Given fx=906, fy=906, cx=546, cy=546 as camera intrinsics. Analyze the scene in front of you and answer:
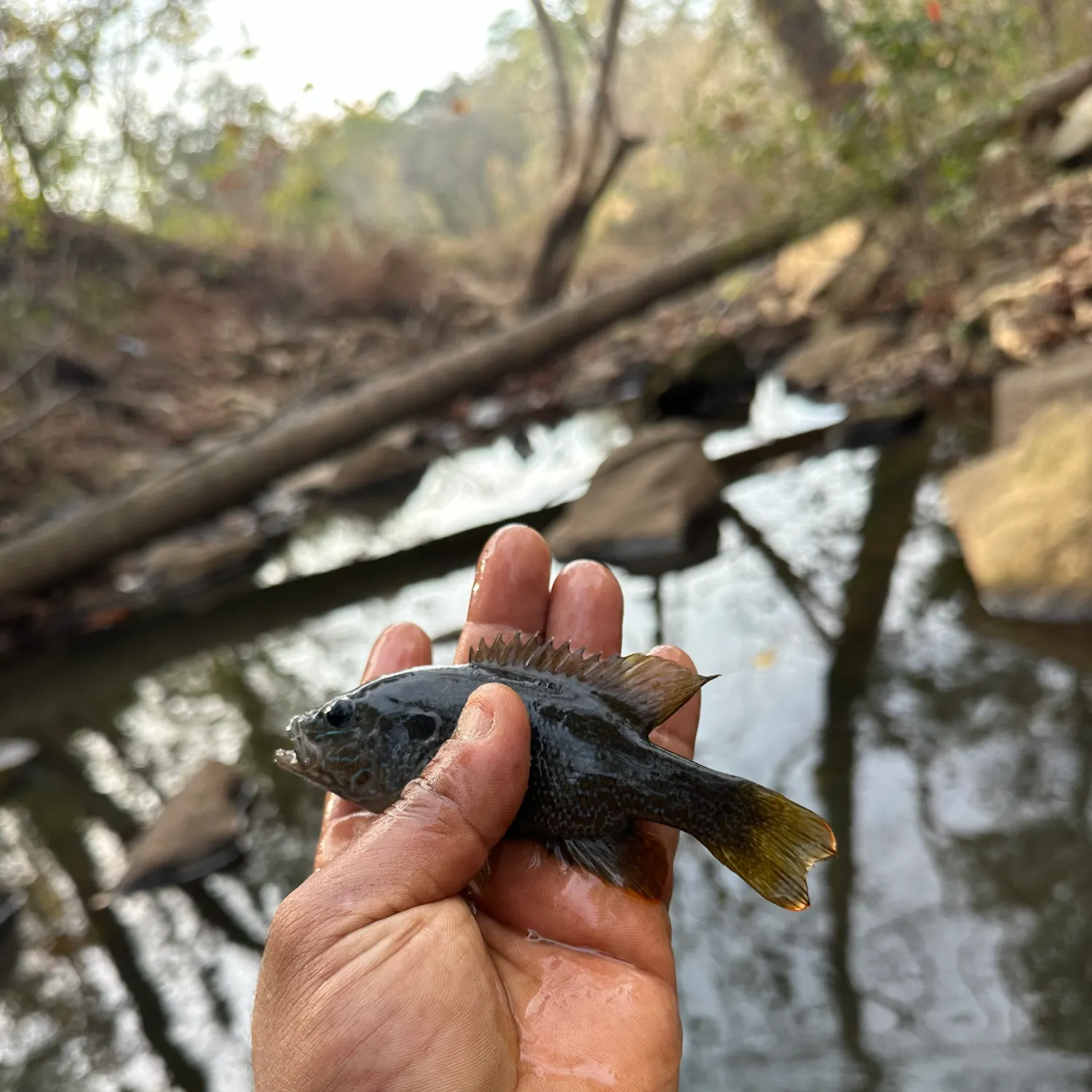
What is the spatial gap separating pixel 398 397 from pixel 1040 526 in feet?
24.7

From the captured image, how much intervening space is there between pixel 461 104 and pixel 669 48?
1115 cm

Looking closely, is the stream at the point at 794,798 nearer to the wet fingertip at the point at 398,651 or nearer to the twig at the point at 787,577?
the twig at the point at 787,577

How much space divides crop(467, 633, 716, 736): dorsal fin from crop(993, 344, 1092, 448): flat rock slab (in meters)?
5.47

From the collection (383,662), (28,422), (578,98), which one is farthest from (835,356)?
(578,98)

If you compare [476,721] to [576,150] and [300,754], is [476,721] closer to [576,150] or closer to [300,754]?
[300,754]

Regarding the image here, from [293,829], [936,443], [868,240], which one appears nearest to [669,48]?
[868,240]

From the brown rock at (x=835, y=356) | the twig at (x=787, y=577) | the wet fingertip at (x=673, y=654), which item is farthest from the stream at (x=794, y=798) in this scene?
the brown rock at (x=835, y=356)

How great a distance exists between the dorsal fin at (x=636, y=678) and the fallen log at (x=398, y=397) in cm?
792

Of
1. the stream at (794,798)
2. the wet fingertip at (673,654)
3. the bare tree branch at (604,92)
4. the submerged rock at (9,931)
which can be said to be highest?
the bare tree branch at (604,92)

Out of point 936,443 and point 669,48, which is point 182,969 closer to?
point 936,443

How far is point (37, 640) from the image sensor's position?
952 centimetres

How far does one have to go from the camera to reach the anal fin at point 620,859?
2.53m

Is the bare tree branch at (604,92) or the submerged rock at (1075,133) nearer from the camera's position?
the submerged rock at (1075,133)

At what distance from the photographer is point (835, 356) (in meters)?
11.7
